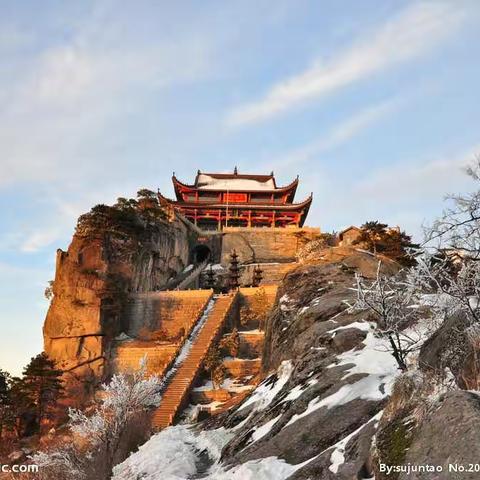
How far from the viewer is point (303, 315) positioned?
18.5m

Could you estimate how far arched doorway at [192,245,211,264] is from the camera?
59.6 meters

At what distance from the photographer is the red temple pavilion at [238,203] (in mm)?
67625

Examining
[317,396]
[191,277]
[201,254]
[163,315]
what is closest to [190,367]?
[163,315]

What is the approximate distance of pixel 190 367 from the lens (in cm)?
2956

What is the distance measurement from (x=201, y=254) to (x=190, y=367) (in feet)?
103

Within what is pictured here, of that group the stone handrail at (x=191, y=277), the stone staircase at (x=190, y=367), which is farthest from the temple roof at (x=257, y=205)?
the stone staircase at (x=190, y=367)

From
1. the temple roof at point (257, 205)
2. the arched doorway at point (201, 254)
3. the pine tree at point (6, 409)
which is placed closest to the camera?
the pine tree at point (6, 409)

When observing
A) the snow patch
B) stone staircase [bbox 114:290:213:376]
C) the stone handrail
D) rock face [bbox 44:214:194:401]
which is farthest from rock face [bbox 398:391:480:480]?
the stone handrail

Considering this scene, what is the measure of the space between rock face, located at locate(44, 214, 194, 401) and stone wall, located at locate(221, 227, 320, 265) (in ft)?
50.4

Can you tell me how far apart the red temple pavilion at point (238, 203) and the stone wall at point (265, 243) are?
7.04m

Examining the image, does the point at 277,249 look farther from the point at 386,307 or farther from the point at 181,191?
the point at 386,307

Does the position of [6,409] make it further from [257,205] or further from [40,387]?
[257,205]

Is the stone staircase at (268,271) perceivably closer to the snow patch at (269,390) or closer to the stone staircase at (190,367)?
the stone staircase at (190,367)

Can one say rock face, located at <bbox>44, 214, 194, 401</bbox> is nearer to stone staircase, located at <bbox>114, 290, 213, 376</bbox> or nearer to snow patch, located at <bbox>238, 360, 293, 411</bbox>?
stone staircase, located at <bbox>114, 290, 213, 376</bbox>
